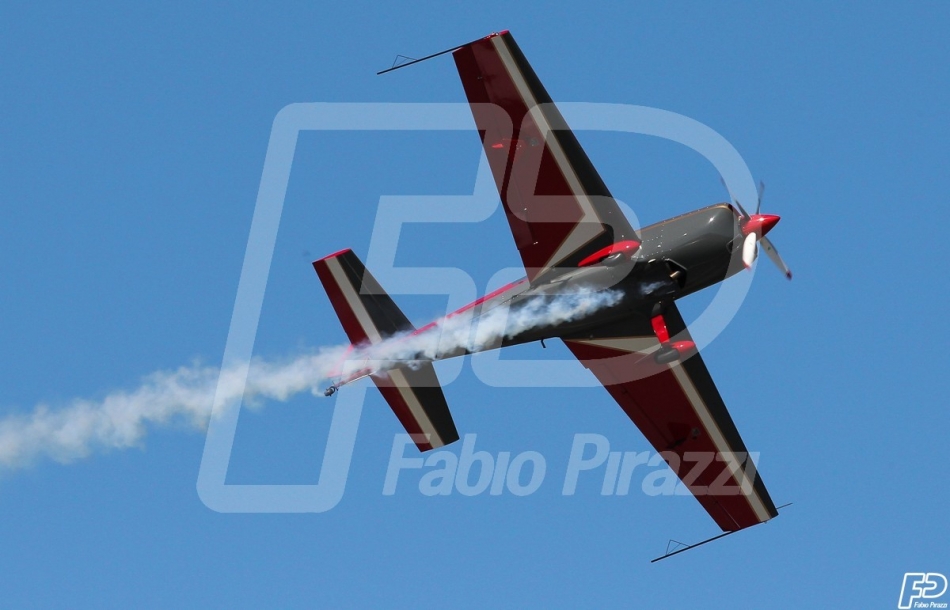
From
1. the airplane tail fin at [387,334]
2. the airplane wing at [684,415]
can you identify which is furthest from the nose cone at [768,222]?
the airplane tail fin at [387,334]

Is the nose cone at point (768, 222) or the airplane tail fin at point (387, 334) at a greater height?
the airplane tail fin at point (387, 334)

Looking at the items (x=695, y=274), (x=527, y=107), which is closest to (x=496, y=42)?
(x=527, y=107)

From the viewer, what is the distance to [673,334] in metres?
28.9

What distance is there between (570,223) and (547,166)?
1.16 meters

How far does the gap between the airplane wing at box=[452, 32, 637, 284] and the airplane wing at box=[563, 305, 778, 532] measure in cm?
201

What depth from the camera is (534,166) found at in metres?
27.6

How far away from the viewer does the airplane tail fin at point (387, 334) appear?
28.5 metres

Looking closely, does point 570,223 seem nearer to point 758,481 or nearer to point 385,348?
point 385,348

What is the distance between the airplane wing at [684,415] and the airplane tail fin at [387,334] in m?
2.84

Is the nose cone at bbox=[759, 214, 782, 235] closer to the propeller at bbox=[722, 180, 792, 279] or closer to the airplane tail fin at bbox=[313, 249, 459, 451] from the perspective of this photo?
the propeller at bbox=[722, 180, 792, 279]

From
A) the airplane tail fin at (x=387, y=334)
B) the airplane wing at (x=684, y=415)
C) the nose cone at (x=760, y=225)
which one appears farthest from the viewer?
the airplane wing at (x=684, y=415)

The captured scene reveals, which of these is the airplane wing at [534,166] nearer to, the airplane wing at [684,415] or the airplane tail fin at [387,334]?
the airplane wing at [684,415]

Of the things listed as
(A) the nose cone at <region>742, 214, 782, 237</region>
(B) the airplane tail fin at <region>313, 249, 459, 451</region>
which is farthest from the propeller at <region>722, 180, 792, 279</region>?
(B) the airplane tail fin at <region>313, 249, 459, 451</region>

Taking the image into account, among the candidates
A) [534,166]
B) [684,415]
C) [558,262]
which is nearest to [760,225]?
[558,262]
